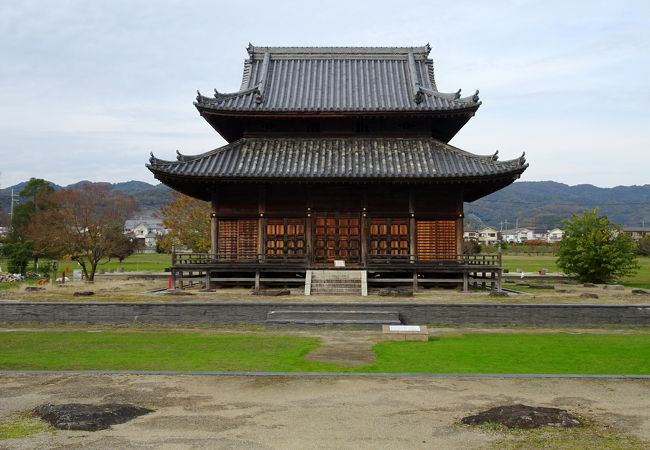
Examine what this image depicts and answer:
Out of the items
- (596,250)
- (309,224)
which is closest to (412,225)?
(309,224)

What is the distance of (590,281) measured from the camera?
38219 mm

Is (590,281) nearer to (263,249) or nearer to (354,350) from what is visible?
(263,249)

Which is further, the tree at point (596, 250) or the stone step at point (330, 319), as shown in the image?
the tree at point (596, 250)

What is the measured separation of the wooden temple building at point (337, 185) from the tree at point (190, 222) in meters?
23.8

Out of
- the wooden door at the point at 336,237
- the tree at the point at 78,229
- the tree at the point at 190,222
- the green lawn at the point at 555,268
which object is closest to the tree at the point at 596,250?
the green lawn at the point at 555,268

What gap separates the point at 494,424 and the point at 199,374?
6.59 m

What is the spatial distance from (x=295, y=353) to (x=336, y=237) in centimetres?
1441

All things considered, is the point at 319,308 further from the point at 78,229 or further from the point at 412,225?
the point at 78,229

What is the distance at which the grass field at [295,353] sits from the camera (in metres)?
13.5

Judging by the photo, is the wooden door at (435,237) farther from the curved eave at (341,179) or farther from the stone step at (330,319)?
the stone step at (330,319)

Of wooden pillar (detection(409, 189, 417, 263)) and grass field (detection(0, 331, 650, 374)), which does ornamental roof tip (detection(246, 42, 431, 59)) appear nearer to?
wooden pillar (detection(409, 189, 417, 263))

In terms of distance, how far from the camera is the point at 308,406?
10.1 metres

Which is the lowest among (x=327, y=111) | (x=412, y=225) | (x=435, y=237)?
(x=435, y=237)

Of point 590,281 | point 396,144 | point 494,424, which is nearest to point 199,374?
point 494,424
